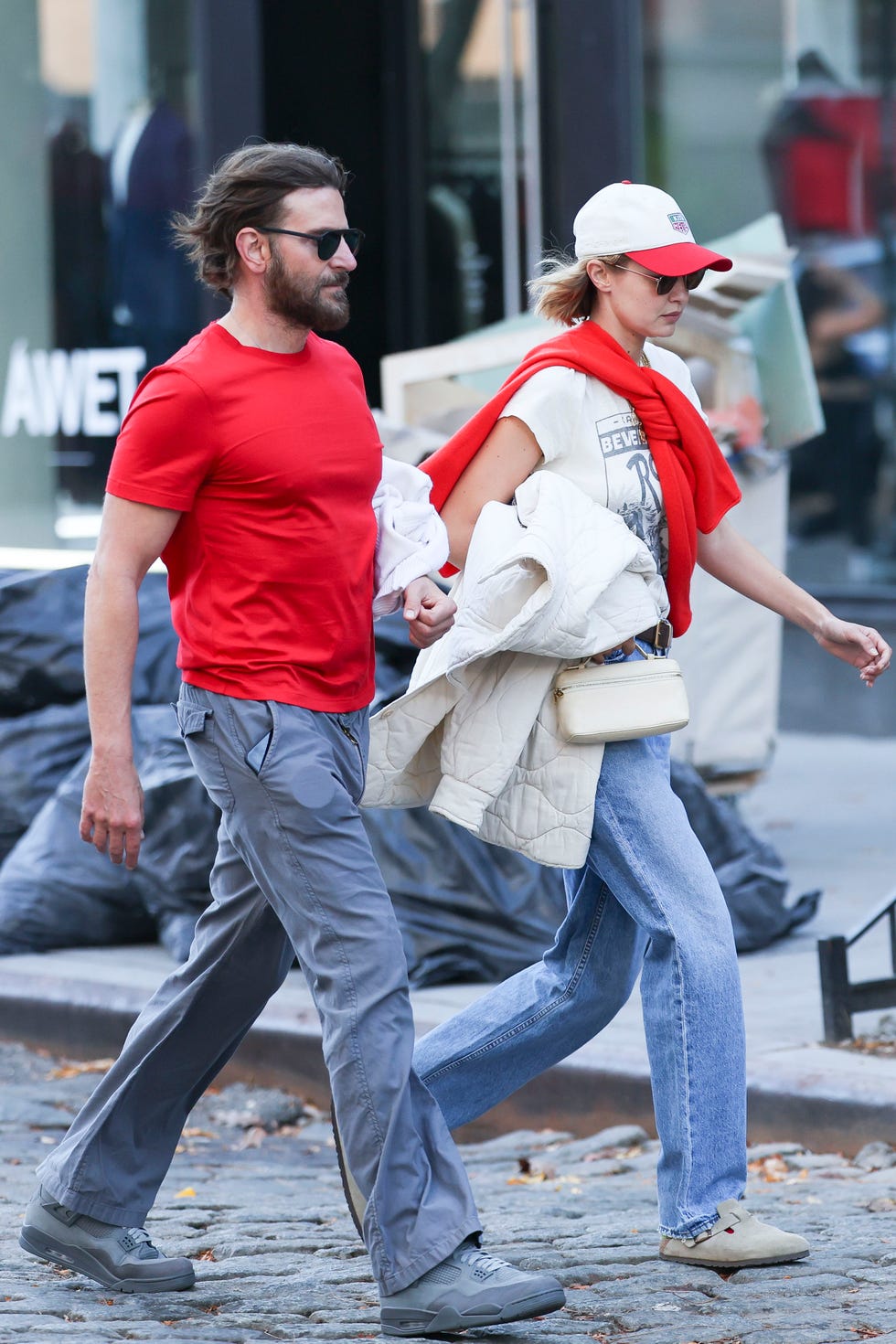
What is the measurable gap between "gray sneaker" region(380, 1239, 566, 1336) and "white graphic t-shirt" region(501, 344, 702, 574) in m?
1.28

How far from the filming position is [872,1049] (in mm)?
5262

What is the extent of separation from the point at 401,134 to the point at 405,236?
558 mm

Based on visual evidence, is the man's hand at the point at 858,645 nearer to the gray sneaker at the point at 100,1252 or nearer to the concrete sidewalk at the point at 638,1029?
the concrete sidewalk at the point at 638,1029

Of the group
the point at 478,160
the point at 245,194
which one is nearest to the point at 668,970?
the point at 245,194

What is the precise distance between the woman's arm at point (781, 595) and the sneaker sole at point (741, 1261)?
1.05 meters

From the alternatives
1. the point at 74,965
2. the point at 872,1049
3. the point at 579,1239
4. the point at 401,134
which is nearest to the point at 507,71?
the point at 401,134

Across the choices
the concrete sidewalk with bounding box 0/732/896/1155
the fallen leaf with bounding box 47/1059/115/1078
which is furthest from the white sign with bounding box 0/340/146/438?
the fallen leaf with bounding box 47/1059/115/1078

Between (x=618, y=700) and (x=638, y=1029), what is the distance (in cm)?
208

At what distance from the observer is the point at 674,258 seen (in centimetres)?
379

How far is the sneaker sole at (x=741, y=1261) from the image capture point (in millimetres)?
3818

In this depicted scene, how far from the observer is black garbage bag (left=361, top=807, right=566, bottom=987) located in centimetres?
615

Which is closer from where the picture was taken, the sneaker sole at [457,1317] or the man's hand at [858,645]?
the sneaker sole at [457,1317]

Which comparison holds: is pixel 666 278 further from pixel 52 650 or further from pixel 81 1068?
pixel 52 650

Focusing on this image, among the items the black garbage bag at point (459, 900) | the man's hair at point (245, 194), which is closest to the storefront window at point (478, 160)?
the black garbage bag at point (459, 900)
